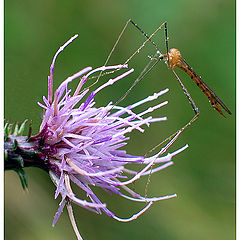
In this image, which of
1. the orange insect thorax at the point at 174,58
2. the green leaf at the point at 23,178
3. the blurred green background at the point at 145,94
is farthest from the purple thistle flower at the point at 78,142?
the blurred green background at the point at 145,94

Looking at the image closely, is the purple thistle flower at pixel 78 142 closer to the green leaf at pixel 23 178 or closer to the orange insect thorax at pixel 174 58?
the green leaf at pixel 23 178

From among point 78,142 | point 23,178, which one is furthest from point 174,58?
point 23,178

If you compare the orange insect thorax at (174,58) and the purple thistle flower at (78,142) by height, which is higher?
the orange insect thorax at (174,58)

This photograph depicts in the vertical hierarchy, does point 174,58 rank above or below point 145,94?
above

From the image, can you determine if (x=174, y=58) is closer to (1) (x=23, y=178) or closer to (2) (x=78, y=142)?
(2) (x=78, y=142)

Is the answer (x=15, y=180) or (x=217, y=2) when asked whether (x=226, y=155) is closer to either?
(x=217, y=2)

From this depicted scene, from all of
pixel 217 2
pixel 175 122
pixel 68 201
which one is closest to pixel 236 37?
pixel 217 2

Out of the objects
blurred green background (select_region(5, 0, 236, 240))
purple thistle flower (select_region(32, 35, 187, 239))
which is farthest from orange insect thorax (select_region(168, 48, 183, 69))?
blurred green background (select_region(5, 0, 236, 240))

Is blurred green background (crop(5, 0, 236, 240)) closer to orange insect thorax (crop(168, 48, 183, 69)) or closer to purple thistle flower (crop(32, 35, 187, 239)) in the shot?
orange insect thorax (crop(168, 48, 183, 69))
